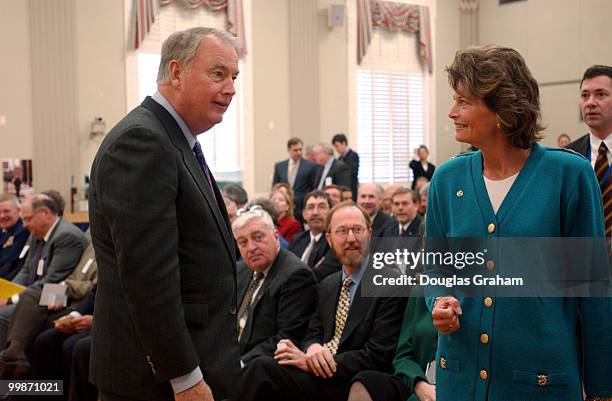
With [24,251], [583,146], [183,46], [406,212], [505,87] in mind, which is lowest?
[24,251]

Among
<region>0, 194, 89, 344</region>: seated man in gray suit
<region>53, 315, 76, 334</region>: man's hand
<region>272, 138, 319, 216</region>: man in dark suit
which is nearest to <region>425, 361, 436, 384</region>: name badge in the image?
<region>53, 315, 76, 334</region>: man's hand

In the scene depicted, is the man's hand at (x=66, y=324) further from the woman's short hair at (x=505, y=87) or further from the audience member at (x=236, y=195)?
the woman's short hair at (x=505, y=87)

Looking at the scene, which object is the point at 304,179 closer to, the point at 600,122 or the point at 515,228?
the point at 600,122

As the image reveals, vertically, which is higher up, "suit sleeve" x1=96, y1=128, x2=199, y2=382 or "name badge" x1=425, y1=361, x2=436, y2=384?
"suit sleeve" x1=96, y1=128, x2=199, y2=382

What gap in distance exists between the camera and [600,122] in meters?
2.75

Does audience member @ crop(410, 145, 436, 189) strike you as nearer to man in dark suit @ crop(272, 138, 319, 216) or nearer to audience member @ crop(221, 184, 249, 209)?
man in dark suit @ crop(272, 138, 319, 216)

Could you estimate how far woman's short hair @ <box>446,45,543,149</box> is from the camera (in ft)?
5.25

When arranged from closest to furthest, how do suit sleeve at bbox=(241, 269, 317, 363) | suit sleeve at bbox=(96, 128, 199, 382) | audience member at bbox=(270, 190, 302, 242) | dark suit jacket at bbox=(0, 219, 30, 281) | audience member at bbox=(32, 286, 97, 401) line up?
suit sleeve at bbox=(96, 128, 199, 382), suit sleeve at bbox=(241, 269, 317, 363), audience member at bbox=(32, 286, 97, 401), dark suit jacket at bbox=(0, 219, 30, 281), audience member at bbox=(270, 190, 302, 242)

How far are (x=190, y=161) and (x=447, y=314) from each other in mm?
686

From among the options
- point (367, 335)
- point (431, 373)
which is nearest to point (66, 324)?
point (367, 335)

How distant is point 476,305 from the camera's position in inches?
65.3

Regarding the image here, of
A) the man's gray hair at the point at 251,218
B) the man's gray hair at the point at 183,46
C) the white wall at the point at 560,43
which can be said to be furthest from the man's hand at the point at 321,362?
the white wall at the point at 560,43

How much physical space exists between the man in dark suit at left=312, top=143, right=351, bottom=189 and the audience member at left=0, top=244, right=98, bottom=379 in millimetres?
4516

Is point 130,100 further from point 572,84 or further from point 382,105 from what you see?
point 572,84
